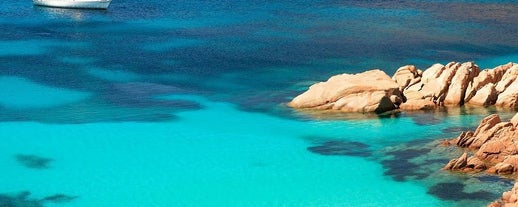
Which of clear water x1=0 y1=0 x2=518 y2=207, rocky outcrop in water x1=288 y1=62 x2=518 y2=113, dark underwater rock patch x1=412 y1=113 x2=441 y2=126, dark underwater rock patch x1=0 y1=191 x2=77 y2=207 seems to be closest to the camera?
dark underwater rock patch x1=0 y1=191 x2=77 y2=207

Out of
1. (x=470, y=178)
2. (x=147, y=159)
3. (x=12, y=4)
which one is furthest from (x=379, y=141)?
(x=12, y=4)

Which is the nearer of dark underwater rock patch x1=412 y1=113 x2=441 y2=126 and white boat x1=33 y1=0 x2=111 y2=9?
dark underwater rock patch x1=412 y1=113 x2=441 y2=126

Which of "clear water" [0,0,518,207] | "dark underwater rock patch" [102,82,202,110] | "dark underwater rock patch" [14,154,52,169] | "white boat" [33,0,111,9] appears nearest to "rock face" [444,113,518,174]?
"clear water" [0,0,518,207]

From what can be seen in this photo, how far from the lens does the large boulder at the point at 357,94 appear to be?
55.7 m

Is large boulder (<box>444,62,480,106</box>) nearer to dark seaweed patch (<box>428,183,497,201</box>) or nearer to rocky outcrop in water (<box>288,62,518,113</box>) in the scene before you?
rocky outcrop in water (<box>288,62,518,113</box>)

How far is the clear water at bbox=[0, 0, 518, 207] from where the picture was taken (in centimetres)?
4366

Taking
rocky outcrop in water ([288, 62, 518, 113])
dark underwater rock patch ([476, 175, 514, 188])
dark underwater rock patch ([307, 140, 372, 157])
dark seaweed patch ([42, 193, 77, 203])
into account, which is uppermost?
rocky outcrop in water ([288, 62, 518, 113])

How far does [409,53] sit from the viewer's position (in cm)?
7362

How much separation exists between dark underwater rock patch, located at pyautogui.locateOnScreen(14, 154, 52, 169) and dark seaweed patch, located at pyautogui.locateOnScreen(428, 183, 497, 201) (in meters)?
19.9

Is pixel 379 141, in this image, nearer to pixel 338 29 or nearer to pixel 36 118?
pixel 36 118

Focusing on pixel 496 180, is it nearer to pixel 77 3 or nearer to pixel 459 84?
pixel 459 84

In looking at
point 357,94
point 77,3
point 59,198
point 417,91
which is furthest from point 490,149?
point 77,3

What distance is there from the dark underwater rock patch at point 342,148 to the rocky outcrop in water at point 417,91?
588 cm

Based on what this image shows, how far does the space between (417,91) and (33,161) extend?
24467 millimetres
